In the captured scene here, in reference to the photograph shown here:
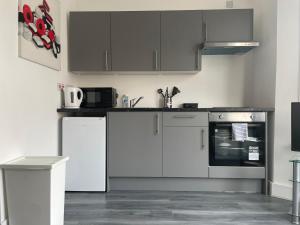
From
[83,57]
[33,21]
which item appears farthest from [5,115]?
[83,57]

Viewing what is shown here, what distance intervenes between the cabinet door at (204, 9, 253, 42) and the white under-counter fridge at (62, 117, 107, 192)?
1.68 meters

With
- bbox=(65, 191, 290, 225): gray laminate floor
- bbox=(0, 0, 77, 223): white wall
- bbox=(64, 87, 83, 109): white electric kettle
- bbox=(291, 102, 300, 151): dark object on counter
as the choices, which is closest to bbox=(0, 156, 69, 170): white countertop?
bbox=(0, 0, 77, 223): white wall

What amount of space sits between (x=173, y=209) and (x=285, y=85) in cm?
172

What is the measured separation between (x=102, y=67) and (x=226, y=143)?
174cm

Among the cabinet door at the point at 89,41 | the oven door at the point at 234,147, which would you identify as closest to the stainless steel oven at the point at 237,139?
the oven door at the point at 234,147

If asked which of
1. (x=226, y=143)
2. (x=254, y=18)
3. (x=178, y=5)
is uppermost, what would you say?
(x=178, y=5)

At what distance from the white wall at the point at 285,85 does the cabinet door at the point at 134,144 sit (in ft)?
4.16

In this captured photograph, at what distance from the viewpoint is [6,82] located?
1.85 metres

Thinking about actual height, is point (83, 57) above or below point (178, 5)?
below

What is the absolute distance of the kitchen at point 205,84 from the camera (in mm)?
2504

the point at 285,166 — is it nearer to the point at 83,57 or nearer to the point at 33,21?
the point at 83,57

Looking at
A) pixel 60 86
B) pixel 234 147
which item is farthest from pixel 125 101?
pixel 234 147

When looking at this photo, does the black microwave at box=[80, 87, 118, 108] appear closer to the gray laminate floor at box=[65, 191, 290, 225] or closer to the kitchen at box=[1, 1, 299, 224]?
the kitchen at box=[1, 1, 299, 224]

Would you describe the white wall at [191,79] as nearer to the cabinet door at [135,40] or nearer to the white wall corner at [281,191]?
the cabinet door at [135,40]
